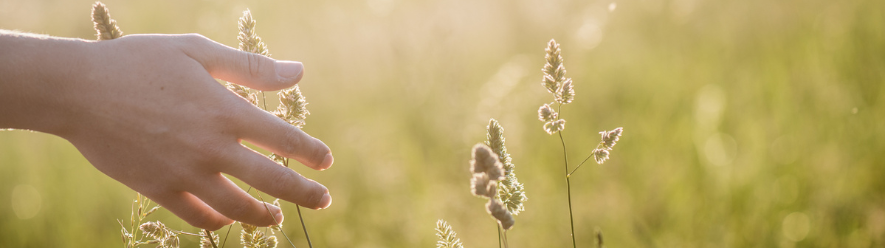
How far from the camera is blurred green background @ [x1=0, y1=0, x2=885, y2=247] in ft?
7.68

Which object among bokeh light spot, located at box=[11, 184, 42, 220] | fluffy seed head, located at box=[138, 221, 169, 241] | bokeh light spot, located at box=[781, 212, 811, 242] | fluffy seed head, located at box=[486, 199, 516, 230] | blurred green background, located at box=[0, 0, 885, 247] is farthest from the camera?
bokeh light spot, located at box=[11, 184, 42, 220]

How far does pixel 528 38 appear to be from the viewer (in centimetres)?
456

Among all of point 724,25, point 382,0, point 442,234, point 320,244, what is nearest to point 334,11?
point 382,0

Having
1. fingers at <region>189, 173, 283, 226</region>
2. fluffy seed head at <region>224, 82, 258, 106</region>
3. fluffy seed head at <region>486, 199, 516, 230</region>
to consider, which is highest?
fluffy seed head at <region>224, 82, 258, 106</region>

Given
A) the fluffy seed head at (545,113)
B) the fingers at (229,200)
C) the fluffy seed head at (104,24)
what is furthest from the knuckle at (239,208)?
the fluffy seed head at (545,113)

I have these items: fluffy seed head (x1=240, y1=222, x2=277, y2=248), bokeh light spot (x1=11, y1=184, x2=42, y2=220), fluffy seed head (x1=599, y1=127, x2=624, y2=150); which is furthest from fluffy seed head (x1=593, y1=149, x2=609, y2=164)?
bokeh light spot (x1=11, y1=184, x2=42, y2=220)

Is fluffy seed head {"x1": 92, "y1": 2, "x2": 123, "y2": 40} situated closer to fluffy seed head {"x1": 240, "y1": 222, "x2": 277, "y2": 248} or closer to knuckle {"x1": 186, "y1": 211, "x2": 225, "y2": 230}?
knuckle {"x1": 186, "y1": 211, "x2": 225, "y2": 230}

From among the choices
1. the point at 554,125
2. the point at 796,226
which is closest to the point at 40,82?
the point at 554,125

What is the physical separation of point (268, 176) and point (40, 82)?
596mm

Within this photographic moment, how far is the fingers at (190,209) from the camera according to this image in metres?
1.32

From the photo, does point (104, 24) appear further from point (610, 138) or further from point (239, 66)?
point (610, 138)

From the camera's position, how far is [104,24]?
4.25 feet

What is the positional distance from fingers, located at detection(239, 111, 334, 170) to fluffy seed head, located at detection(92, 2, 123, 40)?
410mm

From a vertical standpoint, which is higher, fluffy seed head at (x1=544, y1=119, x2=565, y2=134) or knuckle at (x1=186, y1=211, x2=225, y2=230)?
fluffy seed head at (x1=544, y1=119, x2=565, y2=134)
